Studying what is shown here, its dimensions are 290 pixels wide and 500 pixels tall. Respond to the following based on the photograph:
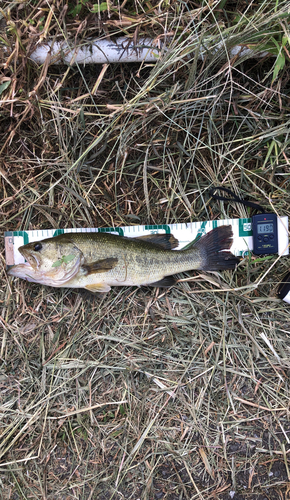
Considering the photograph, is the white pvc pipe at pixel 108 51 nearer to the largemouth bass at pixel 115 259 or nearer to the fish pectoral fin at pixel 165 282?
the largemouth bass at pixel 115 259

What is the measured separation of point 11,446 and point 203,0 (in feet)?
14.5

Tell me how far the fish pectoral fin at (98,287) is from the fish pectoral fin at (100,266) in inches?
5.1

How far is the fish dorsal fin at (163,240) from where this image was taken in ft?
8.49

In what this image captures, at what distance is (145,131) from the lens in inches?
103

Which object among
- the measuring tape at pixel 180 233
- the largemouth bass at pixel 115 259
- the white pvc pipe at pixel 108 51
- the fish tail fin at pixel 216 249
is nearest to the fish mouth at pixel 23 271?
the largemouth bass at pixel 115 259

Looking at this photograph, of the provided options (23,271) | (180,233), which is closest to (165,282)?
(180,233)

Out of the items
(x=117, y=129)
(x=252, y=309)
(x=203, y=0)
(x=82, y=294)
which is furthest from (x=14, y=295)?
(x=203, y=0)

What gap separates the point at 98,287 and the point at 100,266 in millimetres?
211

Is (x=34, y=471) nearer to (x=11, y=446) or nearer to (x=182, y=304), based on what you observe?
(x=11, y=446)

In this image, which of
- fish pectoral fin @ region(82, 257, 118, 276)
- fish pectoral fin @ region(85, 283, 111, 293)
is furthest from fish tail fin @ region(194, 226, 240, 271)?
fish pectoral fin @ region(85, 283, 111, 293)

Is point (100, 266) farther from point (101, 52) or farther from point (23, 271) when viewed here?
point (101, 52)

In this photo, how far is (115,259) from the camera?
2467mm

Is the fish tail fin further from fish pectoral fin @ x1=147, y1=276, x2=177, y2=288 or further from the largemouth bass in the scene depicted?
fish pectoral fin @ x1=147, y1=276, x2=177, y2=288

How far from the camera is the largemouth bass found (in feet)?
7.98
